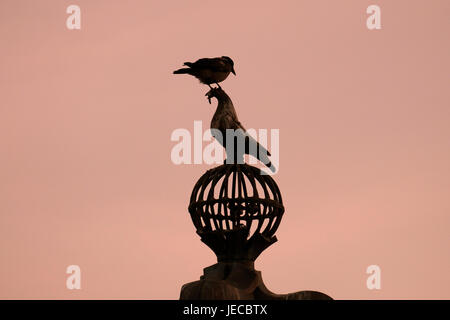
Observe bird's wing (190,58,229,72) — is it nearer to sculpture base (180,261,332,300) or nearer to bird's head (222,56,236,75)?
bird's head (222,56,236,75)

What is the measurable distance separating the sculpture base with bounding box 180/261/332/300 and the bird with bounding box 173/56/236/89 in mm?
3376

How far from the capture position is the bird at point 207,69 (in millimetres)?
23156

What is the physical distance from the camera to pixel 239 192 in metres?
22.2

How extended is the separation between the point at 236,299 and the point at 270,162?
3.16m

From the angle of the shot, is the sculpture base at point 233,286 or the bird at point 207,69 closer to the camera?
the sculpture base at point 233,286

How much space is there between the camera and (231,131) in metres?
23.0

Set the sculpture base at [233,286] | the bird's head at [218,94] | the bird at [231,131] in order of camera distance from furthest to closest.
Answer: the bird's head at [218,94] → the bird at [231,131] → the sculpture base at [233,286]

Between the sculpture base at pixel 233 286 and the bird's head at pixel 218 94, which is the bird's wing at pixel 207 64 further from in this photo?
the sculpture base at pixel 233 286

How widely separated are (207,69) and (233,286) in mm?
4059

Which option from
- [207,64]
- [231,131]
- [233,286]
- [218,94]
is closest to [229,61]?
[207,64]

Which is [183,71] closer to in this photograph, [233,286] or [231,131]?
[231,131]

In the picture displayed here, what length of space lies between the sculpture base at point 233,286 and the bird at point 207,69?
11.1 feet

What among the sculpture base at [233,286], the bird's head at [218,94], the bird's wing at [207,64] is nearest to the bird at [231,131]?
the bird's head at [218,94]
